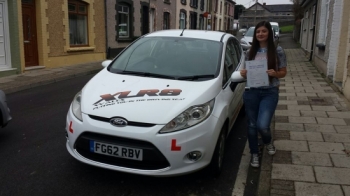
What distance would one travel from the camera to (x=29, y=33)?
1291 centimetres

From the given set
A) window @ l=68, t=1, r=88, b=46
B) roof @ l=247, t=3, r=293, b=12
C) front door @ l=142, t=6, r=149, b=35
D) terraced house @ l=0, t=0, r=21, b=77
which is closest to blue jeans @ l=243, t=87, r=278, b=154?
terraced house @ l=0, t=0, r=21, b=77

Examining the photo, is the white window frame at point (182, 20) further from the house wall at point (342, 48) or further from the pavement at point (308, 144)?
the pavement at point (308, 144)

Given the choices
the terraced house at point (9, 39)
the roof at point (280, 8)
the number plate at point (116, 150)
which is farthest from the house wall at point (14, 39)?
the roof at point (280, 8)

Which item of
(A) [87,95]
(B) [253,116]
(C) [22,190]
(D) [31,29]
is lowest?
(C) [22,190]

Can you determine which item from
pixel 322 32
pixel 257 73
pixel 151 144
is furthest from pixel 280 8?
pixel 151 144

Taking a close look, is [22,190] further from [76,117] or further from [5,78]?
[5,78]

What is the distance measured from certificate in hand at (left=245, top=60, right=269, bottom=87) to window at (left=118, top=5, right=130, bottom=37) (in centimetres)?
1631

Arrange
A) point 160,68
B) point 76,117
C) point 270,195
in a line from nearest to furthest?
1. point 270,195
2. point 76,117
3. point 160,68

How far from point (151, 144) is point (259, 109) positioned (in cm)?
151

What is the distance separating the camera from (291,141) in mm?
4965

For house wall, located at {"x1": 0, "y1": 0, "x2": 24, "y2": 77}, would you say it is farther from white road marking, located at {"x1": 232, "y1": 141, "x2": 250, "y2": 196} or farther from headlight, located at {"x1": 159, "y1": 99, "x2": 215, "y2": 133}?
headlight, located at {"x1": 159, "y1": 99, "x2": 215, "y2": 133}

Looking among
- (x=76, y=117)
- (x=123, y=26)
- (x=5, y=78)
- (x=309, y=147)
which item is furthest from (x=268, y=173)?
(x=123, y=26)

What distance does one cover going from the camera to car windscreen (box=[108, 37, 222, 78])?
175 inches

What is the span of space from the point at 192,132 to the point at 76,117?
1.27 metres
